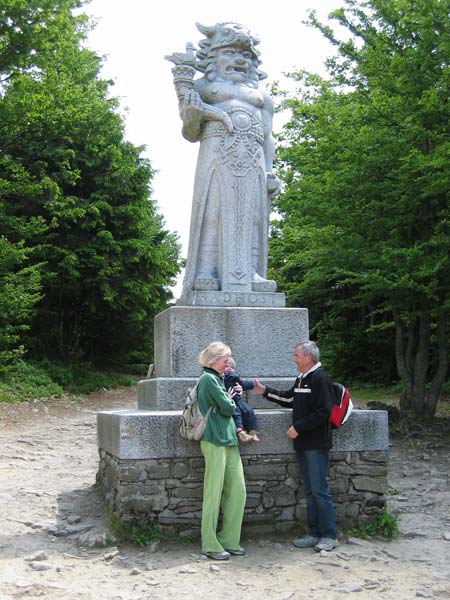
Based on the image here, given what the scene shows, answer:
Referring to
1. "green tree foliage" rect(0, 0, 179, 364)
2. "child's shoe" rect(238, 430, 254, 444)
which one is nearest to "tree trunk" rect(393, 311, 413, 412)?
"child's shoe" rect(238, 430, 254, 444)

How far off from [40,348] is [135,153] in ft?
22.0

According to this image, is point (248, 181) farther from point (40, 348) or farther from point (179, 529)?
point (40, 348)

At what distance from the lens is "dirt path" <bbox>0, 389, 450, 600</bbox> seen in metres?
4.05

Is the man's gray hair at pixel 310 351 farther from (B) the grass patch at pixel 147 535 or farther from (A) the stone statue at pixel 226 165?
(B) the grass patch at pixel 147 535

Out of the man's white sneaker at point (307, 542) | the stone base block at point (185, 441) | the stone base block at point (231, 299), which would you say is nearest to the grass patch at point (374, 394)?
the stone base block at point (231, 299)

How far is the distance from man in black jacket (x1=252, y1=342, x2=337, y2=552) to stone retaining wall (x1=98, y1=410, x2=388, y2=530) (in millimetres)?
284

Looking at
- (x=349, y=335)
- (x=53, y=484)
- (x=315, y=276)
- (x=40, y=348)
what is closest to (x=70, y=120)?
(x=40, y=348)

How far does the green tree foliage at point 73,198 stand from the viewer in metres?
15.8

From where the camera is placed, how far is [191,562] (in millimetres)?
4574

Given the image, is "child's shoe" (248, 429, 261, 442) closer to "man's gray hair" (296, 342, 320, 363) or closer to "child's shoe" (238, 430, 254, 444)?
"child's shoe" (238, 430, 254, 444)

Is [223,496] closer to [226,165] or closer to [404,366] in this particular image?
[226,165]

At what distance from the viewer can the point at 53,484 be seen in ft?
24.5

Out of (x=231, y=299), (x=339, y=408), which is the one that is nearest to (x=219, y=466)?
(x=339, y=408)

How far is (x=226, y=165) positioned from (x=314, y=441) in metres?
2.96
